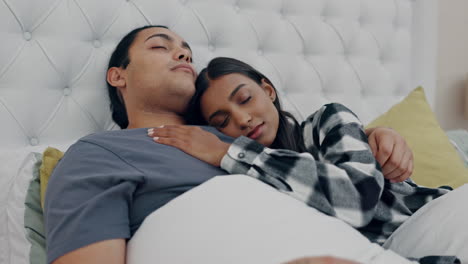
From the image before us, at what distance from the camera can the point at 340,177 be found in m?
0.94

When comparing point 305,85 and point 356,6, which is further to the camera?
point 356,6

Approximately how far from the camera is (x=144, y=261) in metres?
0.76

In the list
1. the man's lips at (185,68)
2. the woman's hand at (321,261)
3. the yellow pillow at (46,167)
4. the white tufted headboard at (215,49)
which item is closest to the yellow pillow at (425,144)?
the white tufted headboard at (215,49)


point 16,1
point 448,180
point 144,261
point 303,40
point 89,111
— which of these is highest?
point 16,1

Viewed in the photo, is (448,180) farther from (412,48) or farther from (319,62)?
(412,48)

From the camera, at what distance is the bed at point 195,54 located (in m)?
1.31

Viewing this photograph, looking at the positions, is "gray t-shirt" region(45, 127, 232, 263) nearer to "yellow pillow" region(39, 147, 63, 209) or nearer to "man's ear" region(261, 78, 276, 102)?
"yellow pillow" region(39, 147, 63, 209)

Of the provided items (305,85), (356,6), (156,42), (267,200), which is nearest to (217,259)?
(267,200)

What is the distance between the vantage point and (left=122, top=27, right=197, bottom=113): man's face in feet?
4.33

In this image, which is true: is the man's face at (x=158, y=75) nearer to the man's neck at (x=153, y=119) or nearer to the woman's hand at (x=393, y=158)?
the man's neck at (x=153, y=119)

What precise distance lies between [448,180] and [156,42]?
41.8 inches

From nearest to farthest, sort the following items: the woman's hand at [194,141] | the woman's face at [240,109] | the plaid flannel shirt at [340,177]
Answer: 1. the plaid flannel shirt at [340,177]
2. the woman's hand at [194,141]
3. the woman's face at [240,109]

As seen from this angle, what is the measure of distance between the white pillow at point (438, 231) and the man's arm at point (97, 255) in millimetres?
581

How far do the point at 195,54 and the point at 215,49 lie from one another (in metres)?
0.11
